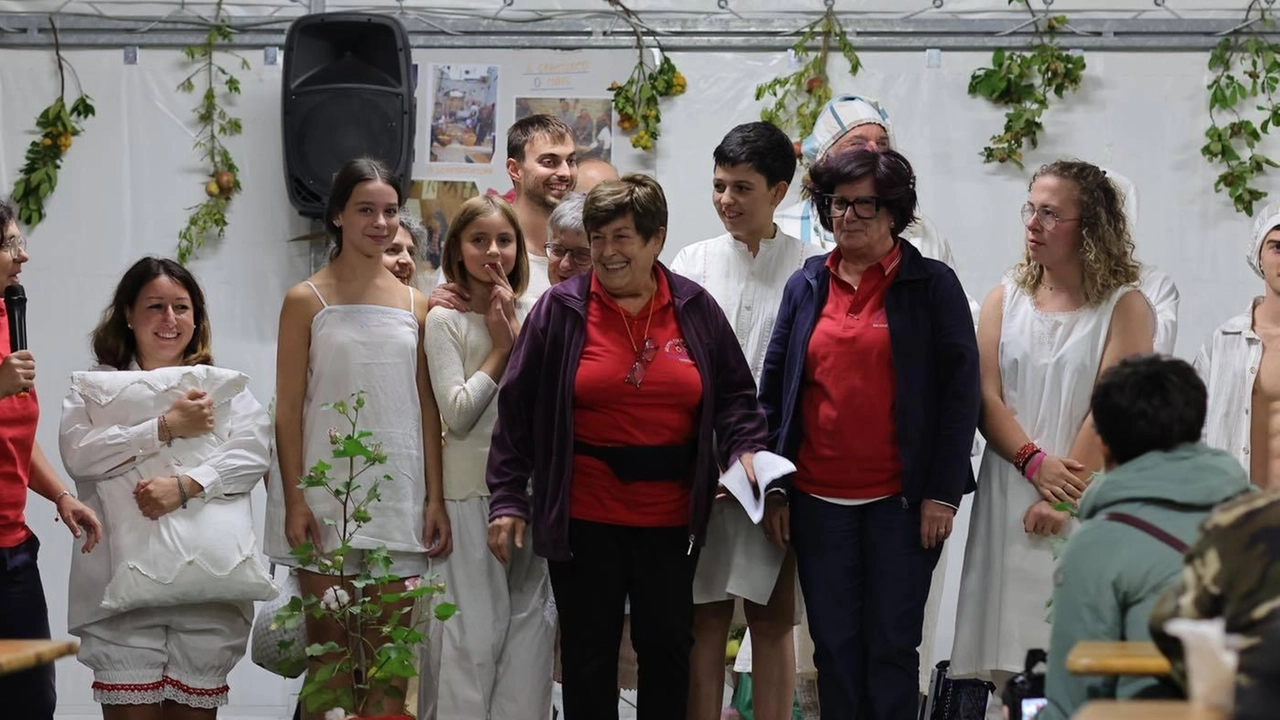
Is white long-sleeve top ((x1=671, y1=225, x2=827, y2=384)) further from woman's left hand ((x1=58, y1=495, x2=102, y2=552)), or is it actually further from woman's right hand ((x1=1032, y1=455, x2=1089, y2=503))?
woman's left hand ((x1=58, y1=495, x2=102, y2=552))

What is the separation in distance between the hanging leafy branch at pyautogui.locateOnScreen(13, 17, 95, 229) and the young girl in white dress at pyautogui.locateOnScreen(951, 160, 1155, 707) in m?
3.39

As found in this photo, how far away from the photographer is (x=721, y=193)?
391 cm

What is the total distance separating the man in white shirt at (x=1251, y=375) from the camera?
3.93m

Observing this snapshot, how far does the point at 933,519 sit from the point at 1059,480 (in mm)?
422

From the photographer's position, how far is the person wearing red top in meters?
3.47

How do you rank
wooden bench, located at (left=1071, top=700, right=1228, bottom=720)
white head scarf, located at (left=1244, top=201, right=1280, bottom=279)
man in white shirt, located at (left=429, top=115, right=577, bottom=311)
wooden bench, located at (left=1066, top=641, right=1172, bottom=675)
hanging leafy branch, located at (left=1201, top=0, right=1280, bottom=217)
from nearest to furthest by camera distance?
wooden bench, located at (left=1071, top=700, right=1228, bottom=720), wooden bench, located at (left=1066, top=641, right=1172, bottom=675), white head scarf, located at (left=1244, top=201, right=1280, bottom=279), man in white shirt, located at (left=429, top=115, right=577, bottom=311), hanging leafy branch, located at (left=1201, top=0, right=1280, bottom=217)

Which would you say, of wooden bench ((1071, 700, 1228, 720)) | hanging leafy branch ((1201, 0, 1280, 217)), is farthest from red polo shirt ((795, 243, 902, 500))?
hanging leafy branch ((1201, 0, 1280, 217))

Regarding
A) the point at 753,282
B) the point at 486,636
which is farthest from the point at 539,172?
the point at 486,636

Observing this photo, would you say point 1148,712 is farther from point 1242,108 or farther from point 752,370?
point 1242,108

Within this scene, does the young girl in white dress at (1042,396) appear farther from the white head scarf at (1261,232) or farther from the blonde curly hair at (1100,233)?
the white head scarf at (1261,232)

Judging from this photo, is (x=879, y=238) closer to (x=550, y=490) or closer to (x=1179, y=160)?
(x=550, y=490)

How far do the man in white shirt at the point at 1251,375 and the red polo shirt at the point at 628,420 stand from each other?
1.45 meters

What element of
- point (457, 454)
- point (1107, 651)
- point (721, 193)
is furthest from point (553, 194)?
point (1107, 651)

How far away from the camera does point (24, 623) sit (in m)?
3.57
